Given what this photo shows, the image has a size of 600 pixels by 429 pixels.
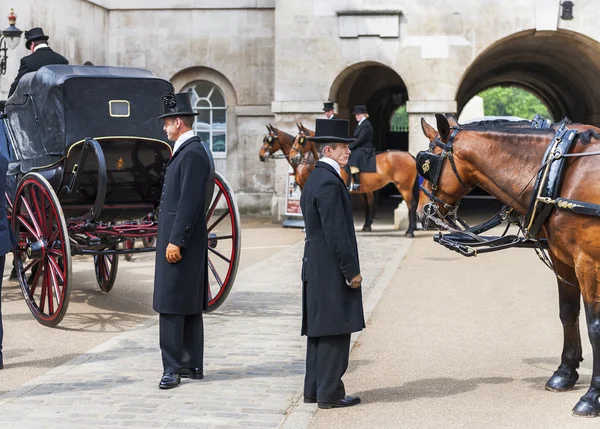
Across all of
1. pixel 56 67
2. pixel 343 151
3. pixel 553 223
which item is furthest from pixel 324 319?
pixel 56 67

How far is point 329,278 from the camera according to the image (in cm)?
588

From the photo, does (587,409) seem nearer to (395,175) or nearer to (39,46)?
(39,46)

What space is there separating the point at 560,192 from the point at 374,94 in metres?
22.3

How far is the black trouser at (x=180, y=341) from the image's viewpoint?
20.9ft

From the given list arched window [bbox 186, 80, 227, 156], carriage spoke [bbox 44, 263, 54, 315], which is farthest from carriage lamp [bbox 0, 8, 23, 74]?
carriage spoke [bbox 44, 263, 54, 315]

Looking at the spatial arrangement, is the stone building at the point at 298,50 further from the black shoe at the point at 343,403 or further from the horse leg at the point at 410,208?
the black shoe at the point at 343,403

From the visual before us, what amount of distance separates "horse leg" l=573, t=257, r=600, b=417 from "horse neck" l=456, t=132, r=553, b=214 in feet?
1.83

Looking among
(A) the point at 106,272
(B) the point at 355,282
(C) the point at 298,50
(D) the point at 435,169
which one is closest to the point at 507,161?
(D) the point at 435,169

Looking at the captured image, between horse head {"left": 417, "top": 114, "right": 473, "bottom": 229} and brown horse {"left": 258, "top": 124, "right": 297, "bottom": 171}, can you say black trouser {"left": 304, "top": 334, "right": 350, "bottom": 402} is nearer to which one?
horse head {"left": 417, "top": 114, "right": 473, "bottom": 229}

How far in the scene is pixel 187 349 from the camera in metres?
6.59

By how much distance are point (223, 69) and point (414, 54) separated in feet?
17.1

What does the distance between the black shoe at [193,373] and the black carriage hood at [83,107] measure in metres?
2.95

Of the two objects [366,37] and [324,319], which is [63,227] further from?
[366,37]

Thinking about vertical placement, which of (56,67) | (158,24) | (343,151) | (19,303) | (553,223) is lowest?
(19,303)
